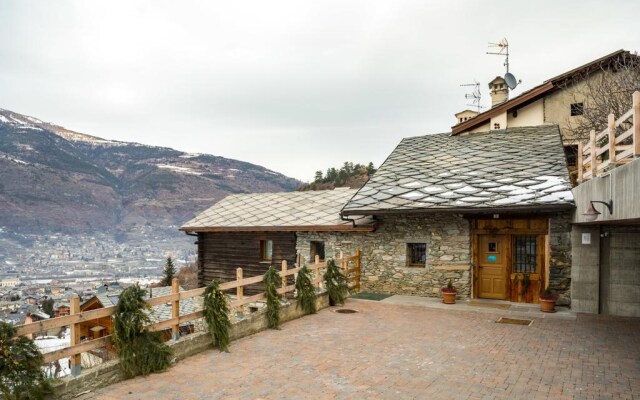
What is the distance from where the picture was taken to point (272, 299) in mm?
9211

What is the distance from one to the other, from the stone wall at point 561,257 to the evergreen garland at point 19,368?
11305 mm

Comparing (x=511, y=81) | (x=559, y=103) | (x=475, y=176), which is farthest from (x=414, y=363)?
(x=511, y=81)

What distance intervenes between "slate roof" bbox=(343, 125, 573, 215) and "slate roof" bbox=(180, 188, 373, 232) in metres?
1.49

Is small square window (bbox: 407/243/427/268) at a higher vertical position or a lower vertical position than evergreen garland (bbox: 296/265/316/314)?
higher

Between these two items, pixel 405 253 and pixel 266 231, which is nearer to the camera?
pixel 405 253

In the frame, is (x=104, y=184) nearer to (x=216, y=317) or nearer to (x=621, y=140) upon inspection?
(x=216, y=317)

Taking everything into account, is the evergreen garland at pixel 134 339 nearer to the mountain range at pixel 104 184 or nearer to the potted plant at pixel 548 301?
the potted plant at pixel 548 301

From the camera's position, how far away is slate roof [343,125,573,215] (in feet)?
38.2

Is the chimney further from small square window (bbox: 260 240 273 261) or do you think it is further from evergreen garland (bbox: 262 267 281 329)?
evergreen garland (bbox: 262 267 281 329)

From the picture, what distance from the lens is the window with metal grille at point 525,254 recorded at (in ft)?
39.9

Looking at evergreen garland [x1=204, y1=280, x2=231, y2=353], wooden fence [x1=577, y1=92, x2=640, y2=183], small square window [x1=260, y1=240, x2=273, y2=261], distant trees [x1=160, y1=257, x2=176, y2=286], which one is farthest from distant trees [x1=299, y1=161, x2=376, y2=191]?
evergreen garland [x1=204, y1=280, x2=231, y2=353]

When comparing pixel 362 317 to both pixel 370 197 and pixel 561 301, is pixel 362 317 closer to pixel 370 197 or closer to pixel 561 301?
pixel 370 197

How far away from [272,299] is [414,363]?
3452 millimetres

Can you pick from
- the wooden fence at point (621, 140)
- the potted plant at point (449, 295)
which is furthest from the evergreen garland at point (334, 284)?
the wooden fence at point (621, 140)
